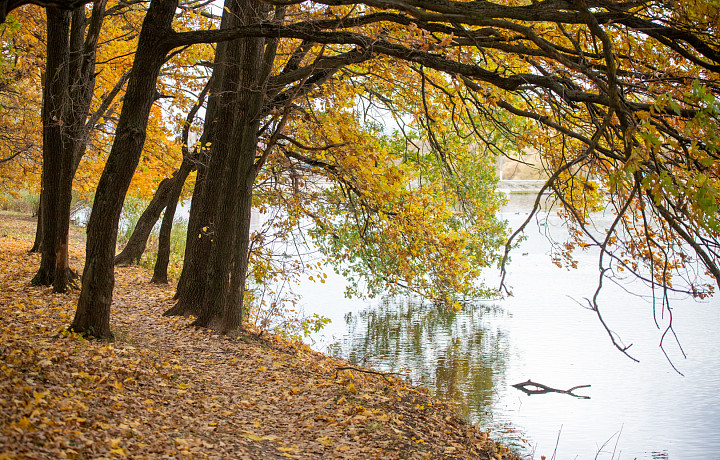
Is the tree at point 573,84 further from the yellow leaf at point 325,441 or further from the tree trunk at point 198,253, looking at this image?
the yellow leaf at point 325,441

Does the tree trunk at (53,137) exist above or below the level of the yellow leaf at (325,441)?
above

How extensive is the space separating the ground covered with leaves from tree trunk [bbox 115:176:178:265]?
5057 millimetres

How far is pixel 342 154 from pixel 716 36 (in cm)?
505

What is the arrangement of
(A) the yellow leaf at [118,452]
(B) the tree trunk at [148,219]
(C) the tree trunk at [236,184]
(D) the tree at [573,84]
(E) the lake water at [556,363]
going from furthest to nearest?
(B) the tree trunk at [148,219] < (E) the lake water at [556,363] < (C) the tree trunk at [236,184] < (A) the yellow leaf at [118,452] < (D) the tree at [573,84]

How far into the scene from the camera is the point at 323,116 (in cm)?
888

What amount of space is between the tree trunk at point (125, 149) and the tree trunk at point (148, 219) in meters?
7.30

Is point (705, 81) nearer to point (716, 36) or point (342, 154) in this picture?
point (716, 36)

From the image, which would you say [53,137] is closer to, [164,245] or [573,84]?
[164,245]

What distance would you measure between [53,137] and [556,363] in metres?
10.1

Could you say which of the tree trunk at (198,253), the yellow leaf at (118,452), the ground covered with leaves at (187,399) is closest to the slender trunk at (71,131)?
the ground covered with leaves at (187,399)

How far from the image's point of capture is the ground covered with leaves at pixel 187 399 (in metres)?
3.83

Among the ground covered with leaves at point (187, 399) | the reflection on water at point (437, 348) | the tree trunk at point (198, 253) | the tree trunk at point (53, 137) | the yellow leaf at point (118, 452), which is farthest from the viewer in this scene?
the reflection on water at point (437, 348)

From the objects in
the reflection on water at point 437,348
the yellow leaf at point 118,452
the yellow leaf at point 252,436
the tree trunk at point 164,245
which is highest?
the tree trunk at point 164,245

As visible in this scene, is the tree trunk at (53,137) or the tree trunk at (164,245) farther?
the tree trunk at (164,245)
